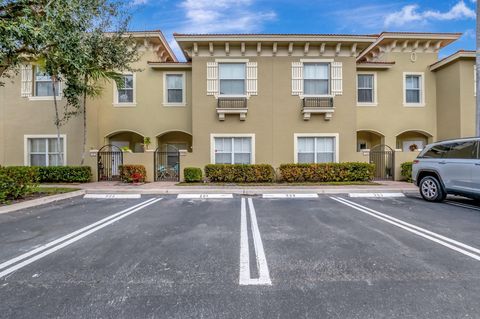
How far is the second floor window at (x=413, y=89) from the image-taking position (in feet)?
47.2

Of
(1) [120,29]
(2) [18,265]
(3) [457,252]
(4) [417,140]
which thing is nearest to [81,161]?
(1) [120,29]

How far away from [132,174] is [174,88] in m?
5.66

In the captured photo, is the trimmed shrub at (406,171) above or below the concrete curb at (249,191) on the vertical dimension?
above

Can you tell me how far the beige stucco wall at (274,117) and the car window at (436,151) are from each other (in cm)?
491

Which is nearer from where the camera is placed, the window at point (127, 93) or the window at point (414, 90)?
the window at point (127, 93)

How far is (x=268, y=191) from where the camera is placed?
383 inches

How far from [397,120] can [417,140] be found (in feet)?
7.73

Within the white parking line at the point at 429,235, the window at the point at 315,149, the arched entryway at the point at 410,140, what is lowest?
the white parking line at the point at 429,235

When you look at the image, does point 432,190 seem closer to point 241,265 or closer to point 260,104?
point 241,265

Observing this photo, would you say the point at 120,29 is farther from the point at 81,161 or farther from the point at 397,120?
the point at 397,120

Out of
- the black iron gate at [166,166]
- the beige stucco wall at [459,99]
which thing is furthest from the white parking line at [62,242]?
the beige stucco wall at [459,99]

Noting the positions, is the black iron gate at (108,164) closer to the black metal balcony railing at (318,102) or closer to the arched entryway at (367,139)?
the black metal balcony railing at (318,102)

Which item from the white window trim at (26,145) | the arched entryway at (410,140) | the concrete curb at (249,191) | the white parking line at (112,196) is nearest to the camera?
the white parking line at (112,196)

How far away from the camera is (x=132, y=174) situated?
457 inches
